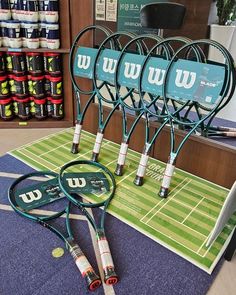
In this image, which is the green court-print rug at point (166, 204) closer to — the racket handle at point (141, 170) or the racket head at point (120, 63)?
the racket handle at point (141, 170)

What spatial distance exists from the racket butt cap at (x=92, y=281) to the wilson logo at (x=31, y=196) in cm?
48

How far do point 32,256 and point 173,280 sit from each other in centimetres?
51

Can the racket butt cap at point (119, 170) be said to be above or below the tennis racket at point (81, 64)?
below

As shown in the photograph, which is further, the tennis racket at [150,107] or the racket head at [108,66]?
the racket head at [108,66]

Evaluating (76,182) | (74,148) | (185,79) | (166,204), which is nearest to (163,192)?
(166,204)

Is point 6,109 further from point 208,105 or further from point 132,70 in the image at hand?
point 208,105

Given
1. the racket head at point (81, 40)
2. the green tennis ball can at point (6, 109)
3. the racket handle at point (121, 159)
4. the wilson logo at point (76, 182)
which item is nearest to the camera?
the wilson logo at point (76, 182)

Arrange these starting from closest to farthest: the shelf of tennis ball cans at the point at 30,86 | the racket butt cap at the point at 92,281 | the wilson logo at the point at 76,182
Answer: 1. the racket butt cap at the point at 92,281
2. the wilson logo at the point at 76,182
3. the shelf of tennis ball cans at the point at 30,86

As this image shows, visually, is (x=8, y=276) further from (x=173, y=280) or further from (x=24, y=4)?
(x=24, y=4)

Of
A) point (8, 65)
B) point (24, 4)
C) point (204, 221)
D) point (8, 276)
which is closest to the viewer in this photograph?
point (8, 276)

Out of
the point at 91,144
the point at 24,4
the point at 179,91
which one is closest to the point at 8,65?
the point at 24,4

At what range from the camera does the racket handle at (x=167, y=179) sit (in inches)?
50.1

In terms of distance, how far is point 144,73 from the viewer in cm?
133

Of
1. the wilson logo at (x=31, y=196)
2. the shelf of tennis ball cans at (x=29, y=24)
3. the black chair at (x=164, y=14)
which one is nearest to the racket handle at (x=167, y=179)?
the wilson logo at (x=31, y=196)
